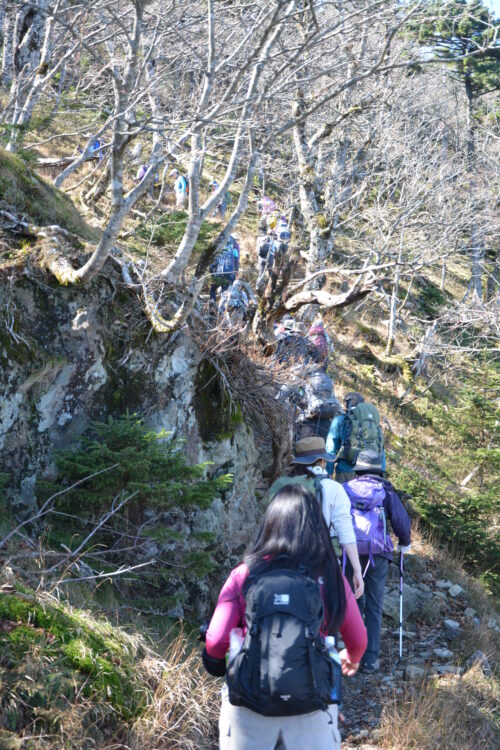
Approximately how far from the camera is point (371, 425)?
5883 mm

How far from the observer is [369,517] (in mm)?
5383

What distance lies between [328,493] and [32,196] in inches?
158

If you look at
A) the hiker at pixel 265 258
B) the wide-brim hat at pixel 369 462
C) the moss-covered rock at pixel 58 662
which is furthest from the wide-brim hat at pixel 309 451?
the hiker at pixel 265 258

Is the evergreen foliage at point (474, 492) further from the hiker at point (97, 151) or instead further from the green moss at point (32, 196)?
the hiker at point (97, 151)

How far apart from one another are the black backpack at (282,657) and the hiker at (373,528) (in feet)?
9.81

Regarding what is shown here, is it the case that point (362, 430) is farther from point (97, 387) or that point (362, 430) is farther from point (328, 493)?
point (97, 387)

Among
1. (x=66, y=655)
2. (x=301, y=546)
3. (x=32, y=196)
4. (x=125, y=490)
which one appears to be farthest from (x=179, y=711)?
(x=32, y=196)

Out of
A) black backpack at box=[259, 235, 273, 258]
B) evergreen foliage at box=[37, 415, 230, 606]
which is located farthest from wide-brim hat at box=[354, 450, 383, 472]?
black backpack at box=[259, 235, 273, 258]

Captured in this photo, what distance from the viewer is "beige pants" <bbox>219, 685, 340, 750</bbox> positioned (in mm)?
2404

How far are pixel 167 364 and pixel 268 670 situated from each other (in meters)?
4.34

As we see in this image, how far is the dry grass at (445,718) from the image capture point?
438 centimetres

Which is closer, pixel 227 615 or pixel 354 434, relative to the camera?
pixel 227 615

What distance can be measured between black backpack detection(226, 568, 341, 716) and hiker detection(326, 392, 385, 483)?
136 inches

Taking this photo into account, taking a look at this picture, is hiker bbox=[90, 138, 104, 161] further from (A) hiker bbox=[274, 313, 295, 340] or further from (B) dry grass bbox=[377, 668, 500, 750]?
(B) dry grass bbox=[377, 668, 500, 750]
